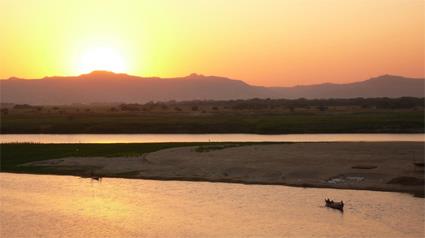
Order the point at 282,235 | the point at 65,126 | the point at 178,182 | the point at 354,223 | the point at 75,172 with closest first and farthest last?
1. the point at 282,235
2. the point at 354,223
3. the point at 178,182
4. the point at 75,172
5. the point at 65,126

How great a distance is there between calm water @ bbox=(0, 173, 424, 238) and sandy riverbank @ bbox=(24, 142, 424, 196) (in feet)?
8.14

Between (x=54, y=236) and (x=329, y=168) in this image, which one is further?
(x=329, y=168)

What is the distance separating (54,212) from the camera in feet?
99.7

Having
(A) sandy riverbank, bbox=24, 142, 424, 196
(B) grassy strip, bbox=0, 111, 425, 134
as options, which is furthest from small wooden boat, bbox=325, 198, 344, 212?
(B) grassy strip, bbox=0, 111, 425, 134

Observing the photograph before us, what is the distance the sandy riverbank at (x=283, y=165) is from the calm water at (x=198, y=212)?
2.48 m

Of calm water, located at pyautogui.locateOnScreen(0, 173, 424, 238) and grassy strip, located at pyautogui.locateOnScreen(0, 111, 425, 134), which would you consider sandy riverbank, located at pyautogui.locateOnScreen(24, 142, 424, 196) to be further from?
grassy strip, located at pyautogui.locateOnScreen(0, 111, 425, 134)

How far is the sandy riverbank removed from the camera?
126 feet

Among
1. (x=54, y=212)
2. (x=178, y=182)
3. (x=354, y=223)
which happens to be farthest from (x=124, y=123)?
(x=354, y=223)

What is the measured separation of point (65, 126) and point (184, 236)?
74076mm

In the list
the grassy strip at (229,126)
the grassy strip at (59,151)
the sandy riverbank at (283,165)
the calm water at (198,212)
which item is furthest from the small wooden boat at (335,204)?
the grassy strip at (229,126)

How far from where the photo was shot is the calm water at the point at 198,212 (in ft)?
84.6

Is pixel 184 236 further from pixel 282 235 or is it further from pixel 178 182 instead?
pixel 178 182

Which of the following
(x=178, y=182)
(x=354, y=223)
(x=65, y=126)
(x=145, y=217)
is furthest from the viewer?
(x=65, y=126)

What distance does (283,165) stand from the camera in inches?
1746
